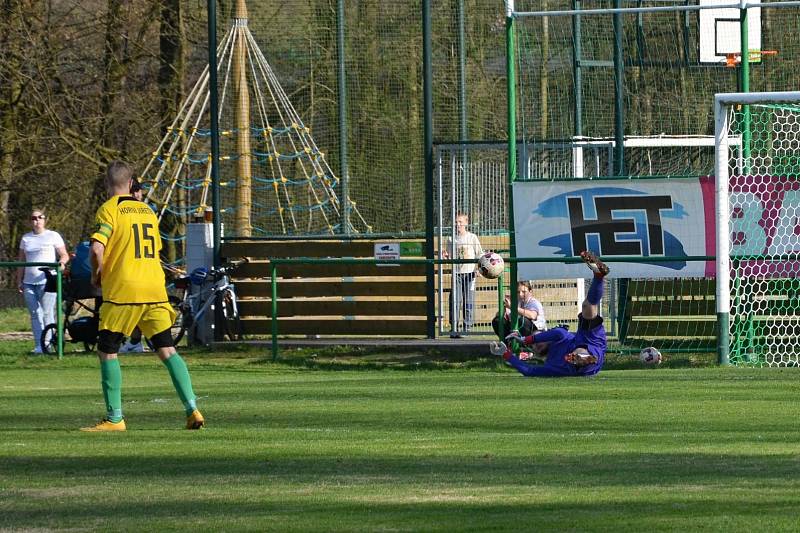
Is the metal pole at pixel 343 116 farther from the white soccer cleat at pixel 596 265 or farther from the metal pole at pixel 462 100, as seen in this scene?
the white soccer cleat at pixel 596 265

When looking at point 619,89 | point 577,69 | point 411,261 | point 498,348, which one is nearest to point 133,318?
point 498,348

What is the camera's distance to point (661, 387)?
14.5 m

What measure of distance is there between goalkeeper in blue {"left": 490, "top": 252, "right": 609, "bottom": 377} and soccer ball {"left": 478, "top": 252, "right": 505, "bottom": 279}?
1.56 meters

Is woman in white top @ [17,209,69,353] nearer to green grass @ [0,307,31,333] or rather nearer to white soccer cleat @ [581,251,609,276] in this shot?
green grass @ [0,307,31,333]

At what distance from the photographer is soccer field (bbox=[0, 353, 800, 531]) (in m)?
7.11

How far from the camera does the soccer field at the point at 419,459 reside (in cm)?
711

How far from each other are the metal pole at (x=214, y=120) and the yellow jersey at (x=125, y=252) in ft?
34.7

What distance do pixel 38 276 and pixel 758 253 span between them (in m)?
9.98

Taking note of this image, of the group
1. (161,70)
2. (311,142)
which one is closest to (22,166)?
(161,70)

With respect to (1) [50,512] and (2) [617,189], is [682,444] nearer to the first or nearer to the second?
(1) [50,512]

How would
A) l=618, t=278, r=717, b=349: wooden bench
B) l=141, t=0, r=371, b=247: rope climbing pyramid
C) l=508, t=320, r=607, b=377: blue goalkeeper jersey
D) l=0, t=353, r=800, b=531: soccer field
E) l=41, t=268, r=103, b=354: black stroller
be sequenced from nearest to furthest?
l=0, t=353, r=800, b=531: soccer field < l=508, t=320, r=607, b=377: blue goalkeeper jersey < l=618, t=278, r=717, b=349: wooden bench < l=41, t=268, r=103, b=354: black stroller < l=141, t=0, r=371, b=247: rope climbing pyramid

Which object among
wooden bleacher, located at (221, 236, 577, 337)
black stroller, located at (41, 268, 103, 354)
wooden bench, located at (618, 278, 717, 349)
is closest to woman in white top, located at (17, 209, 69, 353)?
black stroller, located at (41, 268, 103, 354)

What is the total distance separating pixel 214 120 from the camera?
2159cm

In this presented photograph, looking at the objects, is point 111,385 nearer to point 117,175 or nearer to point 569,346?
point 117,175
